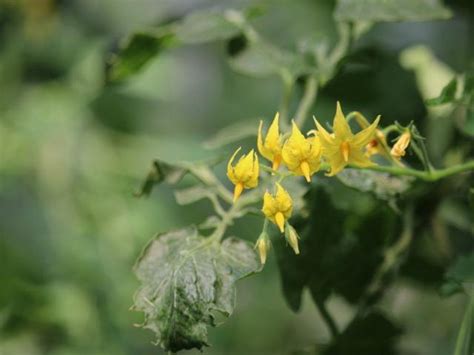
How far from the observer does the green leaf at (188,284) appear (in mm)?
565

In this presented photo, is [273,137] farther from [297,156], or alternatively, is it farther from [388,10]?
[388,10]

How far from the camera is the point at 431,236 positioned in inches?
33.6

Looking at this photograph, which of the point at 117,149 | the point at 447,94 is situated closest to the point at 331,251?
the point at 447,94

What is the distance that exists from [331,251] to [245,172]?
0.53ft

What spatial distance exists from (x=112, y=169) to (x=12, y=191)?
0.15 metres

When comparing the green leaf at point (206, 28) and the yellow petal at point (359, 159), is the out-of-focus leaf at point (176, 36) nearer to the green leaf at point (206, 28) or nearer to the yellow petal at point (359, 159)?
the green leaf at point (206, 28)

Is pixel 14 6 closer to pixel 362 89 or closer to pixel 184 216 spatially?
pixel 184 216

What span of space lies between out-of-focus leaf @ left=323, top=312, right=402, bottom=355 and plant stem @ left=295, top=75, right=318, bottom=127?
0.18m

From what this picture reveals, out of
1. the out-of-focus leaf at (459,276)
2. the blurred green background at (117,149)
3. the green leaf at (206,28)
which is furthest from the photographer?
the blurred green background at (117,149)

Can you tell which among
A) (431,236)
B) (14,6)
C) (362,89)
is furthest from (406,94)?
(14,6)

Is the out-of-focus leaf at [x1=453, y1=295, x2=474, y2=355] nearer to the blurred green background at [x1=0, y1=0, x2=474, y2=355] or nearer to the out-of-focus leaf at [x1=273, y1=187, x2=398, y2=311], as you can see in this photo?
the out-of-focus leaf at [x1=273, y1=187, x2=398, y2=311]

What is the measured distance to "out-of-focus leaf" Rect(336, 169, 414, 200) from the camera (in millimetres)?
629

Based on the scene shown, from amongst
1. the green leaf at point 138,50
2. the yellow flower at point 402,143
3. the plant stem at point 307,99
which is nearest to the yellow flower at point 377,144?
the yellow flower at point 402,143

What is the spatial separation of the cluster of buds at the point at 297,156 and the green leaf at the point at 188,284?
0.04 meters
